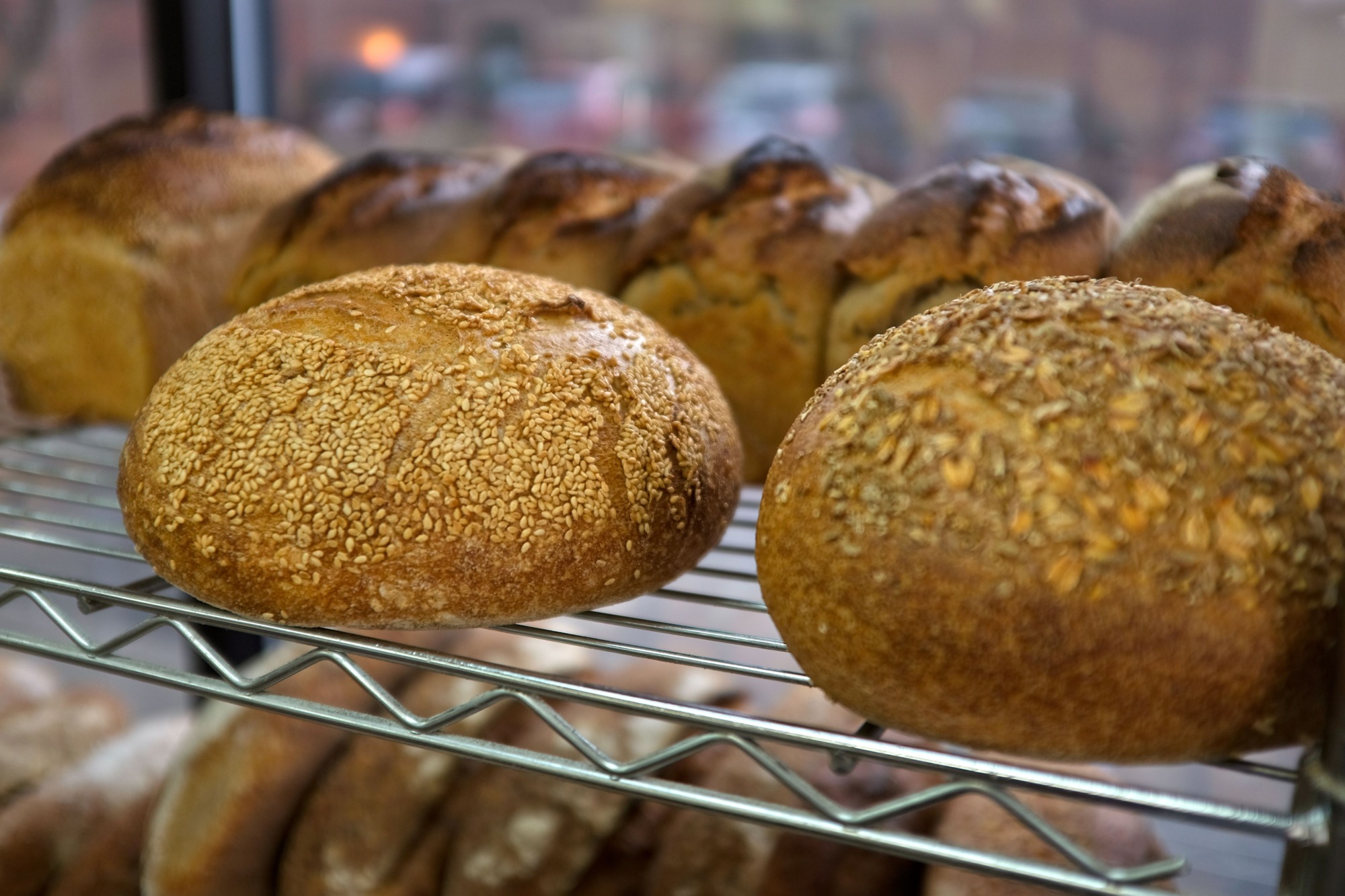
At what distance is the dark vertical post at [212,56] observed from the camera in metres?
1.61

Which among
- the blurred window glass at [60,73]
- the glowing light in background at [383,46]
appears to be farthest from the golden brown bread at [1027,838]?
the blurred window glass at [60,73]

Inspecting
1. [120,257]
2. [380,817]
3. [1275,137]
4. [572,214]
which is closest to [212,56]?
[120,257]

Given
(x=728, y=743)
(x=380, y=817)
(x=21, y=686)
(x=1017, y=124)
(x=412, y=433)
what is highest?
(x=1017, y=124)

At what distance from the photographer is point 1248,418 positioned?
1.94 ft

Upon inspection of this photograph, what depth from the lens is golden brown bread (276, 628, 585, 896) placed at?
1.11 m

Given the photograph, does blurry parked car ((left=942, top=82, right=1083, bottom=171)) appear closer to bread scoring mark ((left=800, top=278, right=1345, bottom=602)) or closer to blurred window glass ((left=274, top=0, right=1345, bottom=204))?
blurred window glass ((left=274, top=0, right=1345, bottom=204))

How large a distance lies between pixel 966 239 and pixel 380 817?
0.78m

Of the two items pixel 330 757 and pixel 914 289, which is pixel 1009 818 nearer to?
pixel 914 289

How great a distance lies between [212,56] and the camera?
5.40ft

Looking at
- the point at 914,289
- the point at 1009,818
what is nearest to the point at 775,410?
the point at 914,289

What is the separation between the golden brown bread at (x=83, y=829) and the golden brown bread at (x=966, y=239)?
0.97 meters

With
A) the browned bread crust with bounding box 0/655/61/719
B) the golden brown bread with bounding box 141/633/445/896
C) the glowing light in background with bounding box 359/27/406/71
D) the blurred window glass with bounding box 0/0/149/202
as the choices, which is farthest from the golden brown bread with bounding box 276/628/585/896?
the blurred window glass with bounding box 0/0/149/202

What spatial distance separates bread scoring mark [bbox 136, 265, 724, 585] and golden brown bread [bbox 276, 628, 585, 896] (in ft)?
1.33

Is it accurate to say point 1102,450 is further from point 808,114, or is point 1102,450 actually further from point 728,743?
point 808,114
